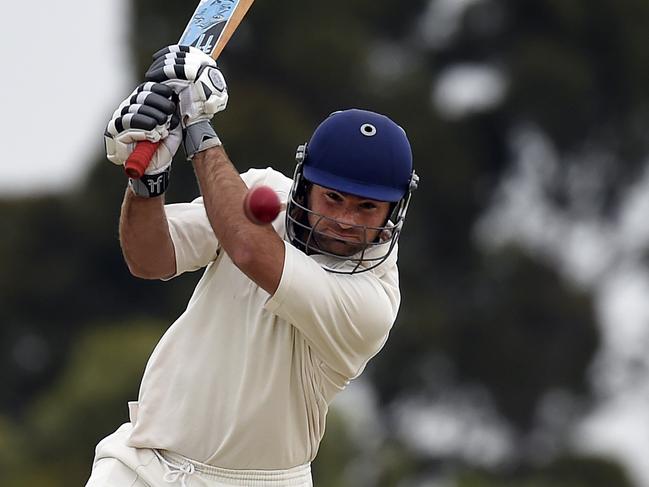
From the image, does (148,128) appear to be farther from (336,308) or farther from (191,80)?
(336,308)

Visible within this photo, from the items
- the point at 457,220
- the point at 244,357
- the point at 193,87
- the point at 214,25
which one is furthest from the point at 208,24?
the point at 457,220

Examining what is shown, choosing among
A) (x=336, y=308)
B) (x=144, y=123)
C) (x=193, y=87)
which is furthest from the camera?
(x=336, y=308)

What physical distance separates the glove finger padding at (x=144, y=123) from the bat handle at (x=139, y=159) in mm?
16

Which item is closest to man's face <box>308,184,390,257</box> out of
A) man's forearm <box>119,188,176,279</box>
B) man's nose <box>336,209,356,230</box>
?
man's nose <box>336,209,356,230</box>

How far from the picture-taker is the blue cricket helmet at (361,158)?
5.80 metres

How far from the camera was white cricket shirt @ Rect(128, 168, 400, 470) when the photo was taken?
5762 millimetres

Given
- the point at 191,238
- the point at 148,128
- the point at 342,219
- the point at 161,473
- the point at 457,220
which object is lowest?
the point at 457,220

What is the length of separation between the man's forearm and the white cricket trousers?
512 mm

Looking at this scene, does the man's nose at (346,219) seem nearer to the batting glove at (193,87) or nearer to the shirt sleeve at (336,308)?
the shirt sleeve at (336,308)

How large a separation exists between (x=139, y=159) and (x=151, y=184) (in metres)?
0.17

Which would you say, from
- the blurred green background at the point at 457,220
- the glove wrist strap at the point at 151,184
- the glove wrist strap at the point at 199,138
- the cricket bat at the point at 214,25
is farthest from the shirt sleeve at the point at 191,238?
the blurred green background at the point at 457,220

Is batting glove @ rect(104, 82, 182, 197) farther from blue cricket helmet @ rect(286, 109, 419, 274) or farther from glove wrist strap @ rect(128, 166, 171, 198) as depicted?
blue cricket helmet @ rect(286, 109, 419, 274)

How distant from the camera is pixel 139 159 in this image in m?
5.52

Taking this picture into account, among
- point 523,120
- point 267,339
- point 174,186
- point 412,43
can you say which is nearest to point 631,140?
point 523,120
